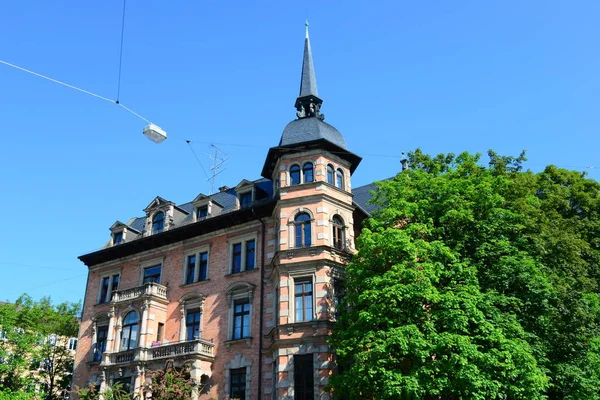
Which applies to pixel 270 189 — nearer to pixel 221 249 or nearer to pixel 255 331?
pixel 221 249

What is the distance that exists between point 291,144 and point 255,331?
32.7 feet

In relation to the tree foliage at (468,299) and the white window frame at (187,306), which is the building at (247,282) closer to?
the white window frame at (187,306)

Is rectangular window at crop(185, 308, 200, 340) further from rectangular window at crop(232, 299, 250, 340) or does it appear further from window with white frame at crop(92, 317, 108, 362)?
window with white frame at crop(92, 317, 108, 362)

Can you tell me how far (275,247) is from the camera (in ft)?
102

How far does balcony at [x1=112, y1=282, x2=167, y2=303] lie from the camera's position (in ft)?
108

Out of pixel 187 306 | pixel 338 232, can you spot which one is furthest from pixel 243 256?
pixel 338 232

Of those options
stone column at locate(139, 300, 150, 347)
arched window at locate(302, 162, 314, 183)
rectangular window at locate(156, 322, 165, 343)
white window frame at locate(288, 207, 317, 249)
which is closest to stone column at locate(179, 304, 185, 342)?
rectangular window at locate(156, 322, 165, 343)

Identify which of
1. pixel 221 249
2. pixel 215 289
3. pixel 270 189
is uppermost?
pixel 270 189

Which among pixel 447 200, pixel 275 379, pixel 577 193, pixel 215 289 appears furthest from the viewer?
pixel 215 289

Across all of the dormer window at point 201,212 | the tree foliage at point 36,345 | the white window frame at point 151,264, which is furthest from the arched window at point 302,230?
the tree foliage at point 36,345

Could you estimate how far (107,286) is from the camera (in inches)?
1490

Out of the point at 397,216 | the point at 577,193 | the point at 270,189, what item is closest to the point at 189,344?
the point at 270,189

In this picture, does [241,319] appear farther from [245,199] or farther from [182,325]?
[245,199]

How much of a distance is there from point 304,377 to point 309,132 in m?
12.9
